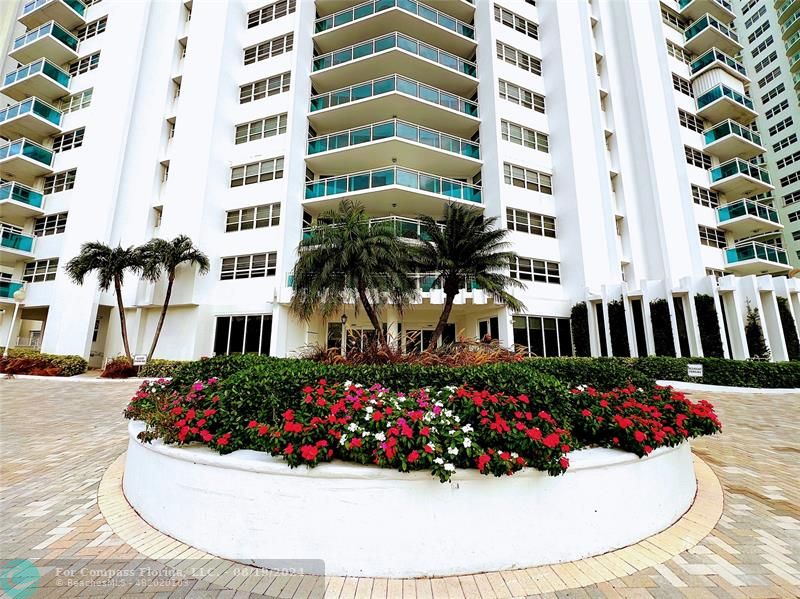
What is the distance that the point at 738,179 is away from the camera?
955 inches

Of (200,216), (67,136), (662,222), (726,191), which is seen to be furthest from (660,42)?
(67,136)

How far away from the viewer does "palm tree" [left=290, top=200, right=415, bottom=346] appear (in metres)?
14.8

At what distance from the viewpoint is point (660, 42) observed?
24.6 metres

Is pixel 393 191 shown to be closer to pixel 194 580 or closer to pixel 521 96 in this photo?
pixel 521 96

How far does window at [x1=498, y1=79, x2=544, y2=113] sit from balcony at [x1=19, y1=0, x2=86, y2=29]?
3050cm

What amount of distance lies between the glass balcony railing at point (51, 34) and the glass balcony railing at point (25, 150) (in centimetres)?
796

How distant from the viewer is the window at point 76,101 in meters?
24.3

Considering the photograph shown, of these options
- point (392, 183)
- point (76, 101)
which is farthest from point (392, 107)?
point (76, 101)

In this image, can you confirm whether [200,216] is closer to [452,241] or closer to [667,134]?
[452,241]

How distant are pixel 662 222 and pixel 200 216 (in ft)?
89.1

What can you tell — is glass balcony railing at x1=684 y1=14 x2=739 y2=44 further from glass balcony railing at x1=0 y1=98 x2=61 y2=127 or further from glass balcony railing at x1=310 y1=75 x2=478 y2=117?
glass balcony railing at x1=0 y1=98 x2=61 y2=127

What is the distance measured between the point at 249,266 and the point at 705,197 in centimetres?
3080

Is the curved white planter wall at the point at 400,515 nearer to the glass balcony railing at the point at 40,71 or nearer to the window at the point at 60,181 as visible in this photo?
the window at the point at 60,181

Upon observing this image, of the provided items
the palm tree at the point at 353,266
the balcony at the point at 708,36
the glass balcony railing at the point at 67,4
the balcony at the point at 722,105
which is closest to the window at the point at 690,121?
the balcony at the point at 722,105
